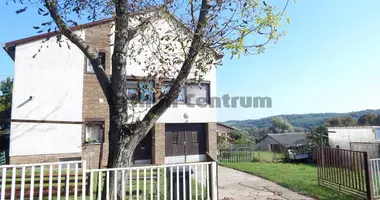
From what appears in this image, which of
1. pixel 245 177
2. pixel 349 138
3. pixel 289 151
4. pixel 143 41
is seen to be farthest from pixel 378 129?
pixel 143 41

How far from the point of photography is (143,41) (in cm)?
672

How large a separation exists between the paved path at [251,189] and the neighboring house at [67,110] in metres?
5.02

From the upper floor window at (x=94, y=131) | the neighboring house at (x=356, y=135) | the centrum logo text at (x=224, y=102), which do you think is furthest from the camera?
the neighboring house at (x=356, y=135)

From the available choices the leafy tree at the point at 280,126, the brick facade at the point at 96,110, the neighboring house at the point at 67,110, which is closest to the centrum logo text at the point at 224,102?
the neighboring house at the point at 67,110

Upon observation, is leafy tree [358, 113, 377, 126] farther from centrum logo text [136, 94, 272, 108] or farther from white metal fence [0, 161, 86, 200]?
white metal fence [0, 161, 86, 200]

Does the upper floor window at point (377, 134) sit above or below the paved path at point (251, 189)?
above

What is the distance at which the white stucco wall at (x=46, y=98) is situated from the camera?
1315 centimetres

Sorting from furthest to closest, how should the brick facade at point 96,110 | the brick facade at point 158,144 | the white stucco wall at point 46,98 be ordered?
the brick facade at point 158,144 → the brick facade at point 96,110 → the white stucco wall at point 46,98

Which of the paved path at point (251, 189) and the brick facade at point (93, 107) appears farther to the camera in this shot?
the brick facade at point (93, 107)

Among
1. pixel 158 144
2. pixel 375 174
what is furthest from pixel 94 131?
pixel 375 174

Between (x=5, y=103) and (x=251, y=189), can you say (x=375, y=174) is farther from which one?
(x=5, y=103)

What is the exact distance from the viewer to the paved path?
327 inches

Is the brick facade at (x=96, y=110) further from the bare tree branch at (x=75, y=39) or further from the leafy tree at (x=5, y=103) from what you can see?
the leafy tree at (x=5, y=103)

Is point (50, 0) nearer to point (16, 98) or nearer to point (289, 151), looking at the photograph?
point (16, 98)
